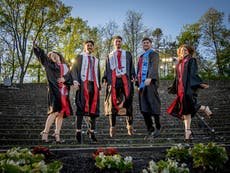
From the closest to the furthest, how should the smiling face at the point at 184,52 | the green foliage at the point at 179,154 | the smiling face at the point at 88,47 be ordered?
the green foliage at the point at 179,154 < the smiling face at the point at 184,52 < the smiling face at the point at 88,47

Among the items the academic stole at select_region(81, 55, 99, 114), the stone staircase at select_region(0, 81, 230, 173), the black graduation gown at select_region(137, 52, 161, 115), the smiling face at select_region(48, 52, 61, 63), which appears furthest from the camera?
the smiling face at select_region(48, 52, 61, 63)

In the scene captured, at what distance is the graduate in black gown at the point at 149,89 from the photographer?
16.4 feet

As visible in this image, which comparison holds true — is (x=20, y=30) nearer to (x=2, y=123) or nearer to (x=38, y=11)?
(x=38, y=11)

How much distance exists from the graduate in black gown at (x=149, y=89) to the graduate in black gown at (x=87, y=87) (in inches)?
35.7

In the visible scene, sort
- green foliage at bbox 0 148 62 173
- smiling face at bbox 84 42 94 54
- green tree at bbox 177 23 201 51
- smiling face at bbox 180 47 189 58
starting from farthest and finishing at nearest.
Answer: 1. green tree at bbox 177 23 201 51
2. smiling face at bbox 84 42 94 54
3. smiling face at bbox 180 47 189 58
4. green foliage at bbox 0 148 62 173

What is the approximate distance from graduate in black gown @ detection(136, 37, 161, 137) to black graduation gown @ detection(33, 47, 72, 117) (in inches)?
61.3

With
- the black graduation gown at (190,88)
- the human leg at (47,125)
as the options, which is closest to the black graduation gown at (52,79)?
the human leg at (47,125)

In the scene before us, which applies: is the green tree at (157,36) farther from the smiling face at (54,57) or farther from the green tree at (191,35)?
the smiling face at (54,57)

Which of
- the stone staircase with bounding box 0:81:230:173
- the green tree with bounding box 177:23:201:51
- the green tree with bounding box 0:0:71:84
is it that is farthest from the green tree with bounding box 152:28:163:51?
the stone staircase with bounding box 0:81:230:173

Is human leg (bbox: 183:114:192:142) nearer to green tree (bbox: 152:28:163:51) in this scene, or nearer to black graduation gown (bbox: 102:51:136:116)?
black graduation gown (bbox: 102:51:136:116)

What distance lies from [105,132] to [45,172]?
4.76 m

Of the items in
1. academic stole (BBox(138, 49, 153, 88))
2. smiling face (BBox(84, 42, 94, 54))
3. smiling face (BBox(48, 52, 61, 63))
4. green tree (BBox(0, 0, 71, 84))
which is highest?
green tree (BBox(0, 0, 71, 84))

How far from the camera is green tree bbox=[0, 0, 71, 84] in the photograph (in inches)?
923

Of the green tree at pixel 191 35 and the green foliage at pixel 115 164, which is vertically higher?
the green tree at pixel 191 35
